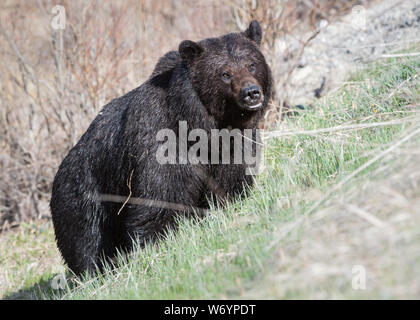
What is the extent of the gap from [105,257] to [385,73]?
3721mm

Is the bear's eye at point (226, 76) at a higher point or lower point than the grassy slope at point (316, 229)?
higher

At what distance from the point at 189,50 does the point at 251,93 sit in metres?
0.81

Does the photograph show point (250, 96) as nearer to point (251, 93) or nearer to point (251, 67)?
point (251, 93)

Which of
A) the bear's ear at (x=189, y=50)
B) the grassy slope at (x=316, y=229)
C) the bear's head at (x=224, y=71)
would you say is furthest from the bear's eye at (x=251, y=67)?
the grassy slope at (x=316, y=229)

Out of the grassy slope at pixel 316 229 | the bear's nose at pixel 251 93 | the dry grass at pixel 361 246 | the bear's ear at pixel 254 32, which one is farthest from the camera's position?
the bear's ear at pixel 254 32

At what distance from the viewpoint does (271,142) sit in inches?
Result: 237

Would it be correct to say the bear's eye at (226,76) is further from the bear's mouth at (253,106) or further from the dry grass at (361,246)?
the dry grass at (361,246)

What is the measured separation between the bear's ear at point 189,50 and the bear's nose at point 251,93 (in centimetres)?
68

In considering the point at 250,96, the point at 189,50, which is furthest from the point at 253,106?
the point at 189,50

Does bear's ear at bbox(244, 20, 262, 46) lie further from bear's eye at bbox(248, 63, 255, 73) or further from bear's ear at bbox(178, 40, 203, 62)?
bear's ear at bbox(178, 40, 203, 62)

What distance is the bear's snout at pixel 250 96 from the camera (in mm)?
4734

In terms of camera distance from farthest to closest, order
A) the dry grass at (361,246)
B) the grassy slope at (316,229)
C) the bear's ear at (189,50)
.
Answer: the bear's ear at (189,50)
the grassy slope at (316,229)
the dry grass at (361,246)

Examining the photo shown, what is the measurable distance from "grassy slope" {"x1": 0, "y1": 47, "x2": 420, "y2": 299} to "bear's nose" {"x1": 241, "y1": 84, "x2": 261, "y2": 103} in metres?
0.62
